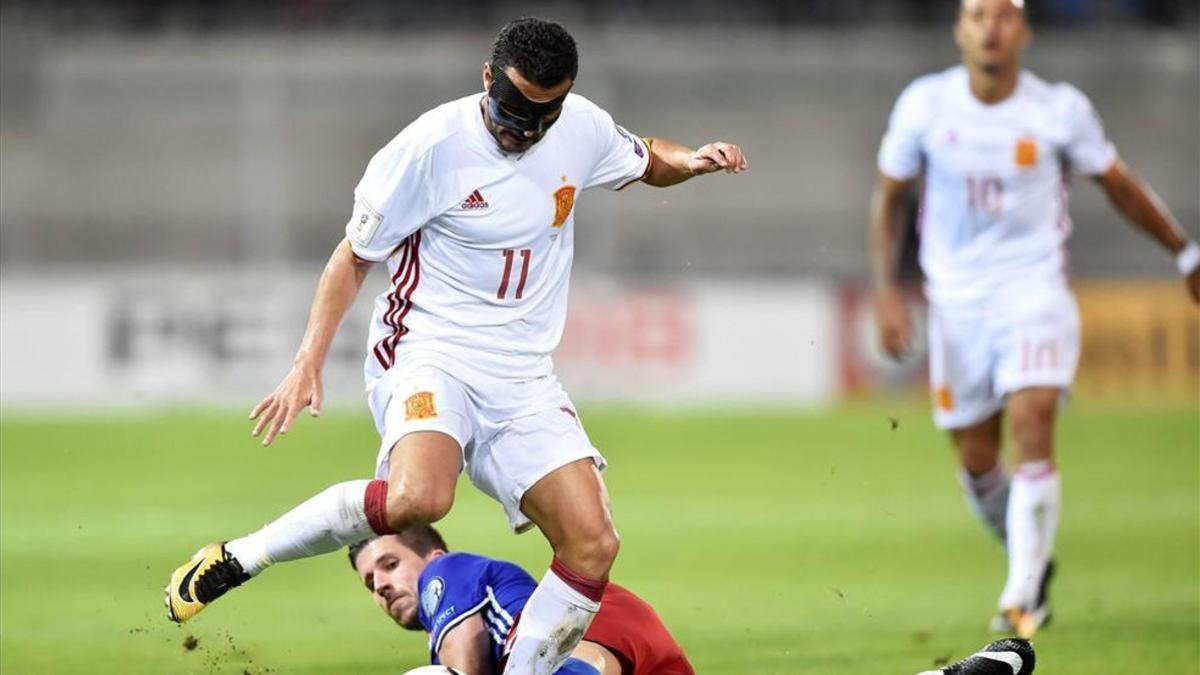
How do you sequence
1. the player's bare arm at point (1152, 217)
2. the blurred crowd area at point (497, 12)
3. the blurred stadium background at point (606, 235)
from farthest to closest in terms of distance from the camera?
the blurred crowd area at point (497, 12) → the blurred stadium background at point (606, 235) → the player's bare arm at point (1152, 217)

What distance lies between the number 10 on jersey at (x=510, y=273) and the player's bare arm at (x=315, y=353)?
0.43m

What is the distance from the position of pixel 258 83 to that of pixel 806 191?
5.86 m

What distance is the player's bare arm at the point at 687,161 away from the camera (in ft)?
21.2

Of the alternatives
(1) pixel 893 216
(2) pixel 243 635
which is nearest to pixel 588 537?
(2) pixel 243 635

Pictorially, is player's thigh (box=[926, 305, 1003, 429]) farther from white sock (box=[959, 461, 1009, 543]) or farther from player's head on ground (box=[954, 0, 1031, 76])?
player's head on ground (box=[954, 0, 1031, 76])

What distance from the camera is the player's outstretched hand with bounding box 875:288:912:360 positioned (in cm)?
879

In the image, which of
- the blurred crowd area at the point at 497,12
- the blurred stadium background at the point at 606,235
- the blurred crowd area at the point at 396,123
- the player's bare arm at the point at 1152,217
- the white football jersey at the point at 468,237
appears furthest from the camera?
the blurred crowd area at the point at 497,12

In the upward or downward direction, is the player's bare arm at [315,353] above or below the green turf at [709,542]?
above

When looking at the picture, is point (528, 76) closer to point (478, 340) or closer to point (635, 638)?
point (478, 340)

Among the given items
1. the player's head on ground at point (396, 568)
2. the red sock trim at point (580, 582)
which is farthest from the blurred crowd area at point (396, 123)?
the red sock trim at point (580, 582)

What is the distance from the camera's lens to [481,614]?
6043 millimetres

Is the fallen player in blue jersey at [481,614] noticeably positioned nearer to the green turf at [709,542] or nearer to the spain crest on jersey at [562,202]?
the spain crest on jersey at [562,202]

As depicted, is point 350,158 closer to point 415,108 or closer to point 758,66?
point 415,108

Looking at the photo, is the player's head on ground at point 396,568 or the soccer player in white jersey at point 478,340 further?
the player's head on ground at point 396,568
